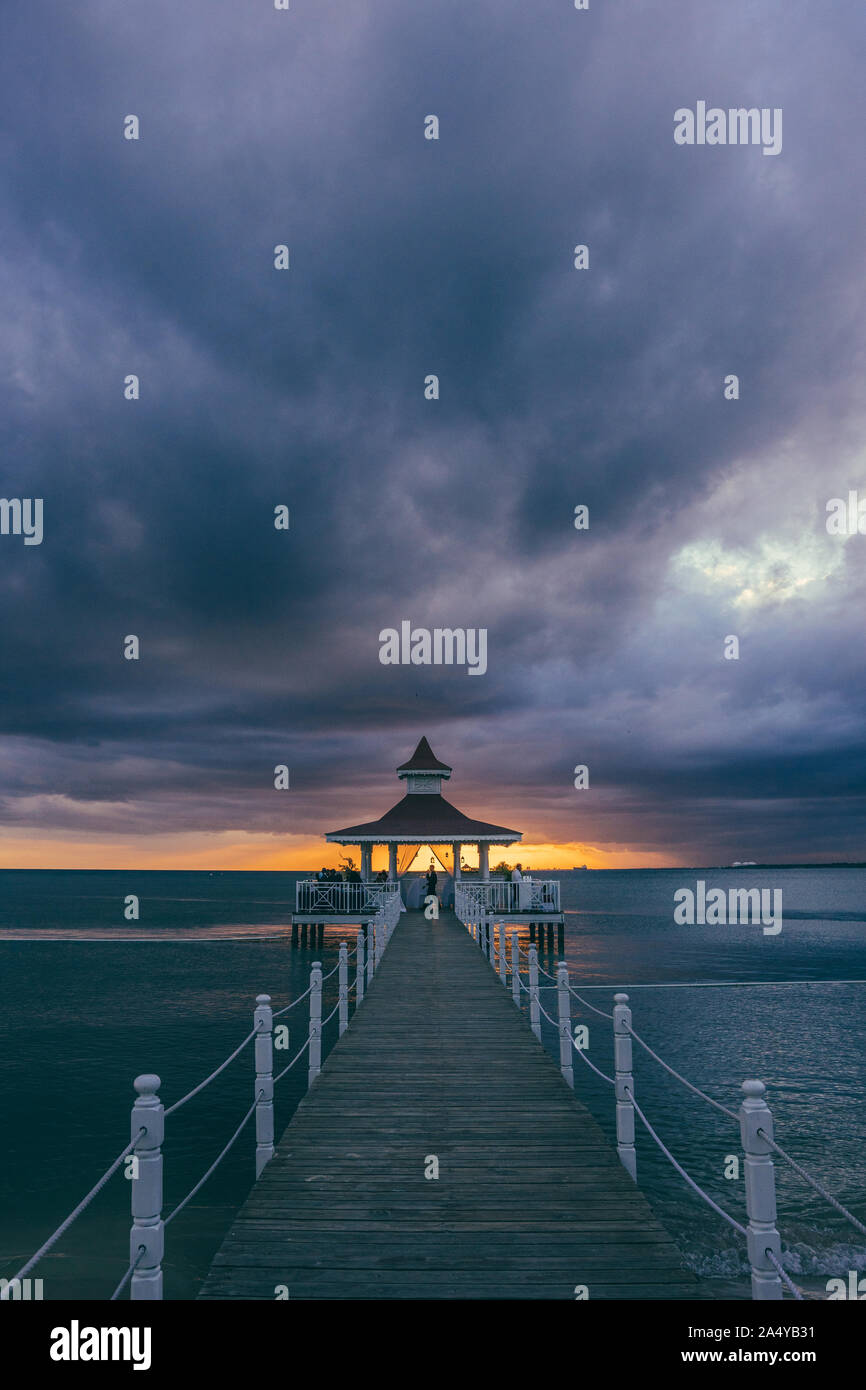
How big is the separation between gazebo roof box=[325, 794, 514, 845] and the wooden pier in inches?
763

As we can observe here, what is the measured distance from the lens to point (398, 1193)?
20.4ft

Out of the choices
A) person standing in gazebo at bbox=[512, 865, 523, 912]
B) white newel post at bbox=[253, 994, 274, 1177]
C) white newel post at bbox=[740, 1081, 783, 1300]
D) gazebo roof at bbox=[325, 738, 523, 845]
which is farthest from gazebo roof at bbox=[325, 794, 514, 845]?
white newel post at bbox=[740, 1081, 783, 1300]

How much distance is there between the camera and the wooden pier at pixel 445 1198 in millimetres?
4914

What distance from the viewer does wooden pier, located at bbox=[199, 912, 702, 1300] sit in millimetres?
4914

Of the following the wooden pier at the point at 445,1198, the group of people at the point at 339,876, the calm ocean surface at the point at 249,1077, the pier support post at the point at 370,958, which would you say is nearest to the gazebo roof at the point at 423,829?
the group of people at the point at 339,876

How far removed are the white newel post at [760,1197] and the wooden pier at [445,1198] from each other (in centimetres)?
92

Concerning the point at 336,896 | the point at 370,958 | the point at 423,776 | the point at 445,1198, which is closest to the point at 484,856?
the point at 423,776

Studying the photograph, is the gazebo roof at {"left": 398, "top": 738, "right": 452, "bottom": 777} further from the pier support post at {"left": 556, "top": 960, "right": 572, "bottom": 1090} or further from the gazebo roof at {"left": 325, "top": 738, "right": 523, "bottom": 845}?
the pier support post at {"left": 556, "top": 960, "right": 572, "bottom": 1090}

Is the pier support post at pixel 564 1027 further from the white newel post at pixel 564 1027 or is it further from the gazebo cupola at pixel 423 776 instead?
the gazebo cupola at pixel 423 776

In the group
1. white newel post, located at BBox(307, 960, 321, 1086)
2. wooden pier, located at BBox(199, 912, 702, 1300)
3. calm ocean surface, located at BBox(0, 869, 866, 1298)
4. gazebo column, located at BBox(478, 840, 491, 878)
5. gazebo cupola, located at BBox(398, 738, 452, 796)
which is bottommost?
calm ocean surface, located at BBox(0, 869, 866, 1298)

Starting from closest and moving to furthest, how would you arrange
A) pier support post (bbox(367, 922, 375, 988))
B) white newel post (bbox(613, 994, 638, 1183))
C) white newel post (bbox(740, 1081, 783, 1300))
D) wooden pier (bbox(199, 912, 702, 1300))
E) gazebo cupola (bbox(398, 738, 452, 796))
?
white newel post (bbox(740, 1081, 783, 1300)), wooden pier (bbox(199, 912, 702, 1300)), white newel post (bbox(613, 994, 638, 1183)), pier support post (bbox(367, 922, 375, 988)), gazebo cupola (bbox(398, 738, 452, 796))
